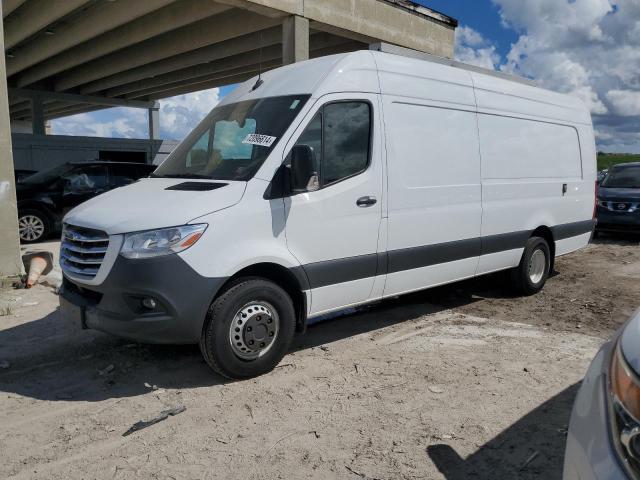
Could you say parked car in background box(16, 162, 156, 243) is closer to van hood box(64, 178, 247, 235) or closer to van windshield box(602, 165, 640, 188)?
van hood box(64, 178, 247, 235)

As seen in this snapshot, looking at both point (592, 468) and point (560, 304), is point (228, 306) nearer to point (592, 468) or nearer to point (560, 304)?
point (592, 468)

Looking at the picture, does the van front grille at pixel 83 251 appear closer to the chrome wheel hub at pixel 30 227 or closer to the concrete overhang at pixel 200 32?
the concrete overhang at pixel 200 32

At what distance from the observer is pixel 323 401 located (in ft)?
12.7

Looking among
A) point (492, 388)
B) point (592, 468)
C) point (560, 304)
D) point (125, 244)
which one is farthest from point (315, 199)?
point (560, 304)

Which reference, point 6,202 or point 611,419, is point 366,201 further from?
point 6,202

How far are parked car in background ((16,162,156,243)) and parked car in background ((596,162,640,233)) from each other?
9.71 metres

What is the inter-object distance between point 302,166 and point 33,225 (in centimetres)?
858

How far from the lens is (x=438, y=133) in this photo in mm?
5309

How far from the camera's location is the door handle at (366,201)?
15.0 ft

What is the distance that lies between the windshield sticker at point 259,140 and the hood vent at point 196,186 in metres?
0.48

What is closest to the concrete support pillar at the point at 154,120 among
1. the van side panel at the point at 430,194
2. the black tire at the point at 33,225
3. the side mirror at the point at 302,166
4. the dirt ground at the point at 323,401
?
the black tire at the point at 33,225

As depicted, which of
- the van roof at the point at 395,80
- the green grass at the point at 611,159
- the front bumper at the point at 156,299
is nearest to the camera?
the front bumper at the point at 156,299

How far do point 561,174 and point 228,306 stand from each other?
16.5 feet

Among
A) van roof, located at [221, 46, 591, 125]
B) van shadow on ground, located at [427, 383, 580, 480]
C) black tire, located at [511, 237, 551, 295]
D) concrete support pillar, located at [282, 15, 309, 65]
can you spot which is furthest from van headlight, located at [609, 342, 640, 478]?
concrete support pillar, located at [282, 15, 309, 65]
